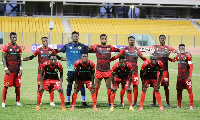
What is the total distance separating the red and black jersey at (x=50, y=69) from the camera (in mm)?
10359

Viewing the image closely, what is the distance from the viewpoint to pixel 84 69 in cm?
1049

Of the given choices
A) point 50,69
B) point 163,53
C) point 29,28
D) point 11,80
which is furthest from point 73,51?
point 29,28

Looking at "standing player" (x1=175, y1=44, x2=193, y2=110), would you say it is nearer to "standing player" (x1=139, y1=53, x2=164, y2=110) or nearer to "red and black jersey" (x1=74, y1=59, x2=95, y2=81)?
"standing player" (x1=139, y1=53, x2=164, y2=110)

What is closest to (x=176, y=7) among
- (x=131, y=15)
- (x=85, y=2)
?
(x=131, y=15)

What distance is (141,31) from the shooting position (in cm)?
5509

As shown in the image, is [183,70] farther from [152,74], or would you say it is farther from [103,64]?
[103,64]

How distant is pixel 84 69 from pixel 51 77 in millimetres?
952

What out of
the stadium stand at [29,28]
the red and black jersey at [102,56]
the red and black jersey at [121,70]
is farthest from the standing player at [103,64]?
the stadium stand at [29,28]

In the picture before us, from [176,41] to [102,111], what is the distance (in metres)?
43.3

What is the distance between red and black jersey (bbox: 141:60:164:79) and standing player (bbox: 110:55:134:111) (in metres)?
0.45

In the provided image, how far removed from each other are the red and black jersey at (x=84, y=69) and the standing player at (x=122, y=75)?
2.05 ft

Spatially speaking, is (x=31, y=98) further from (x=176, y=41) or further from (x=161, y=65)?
(x=176, y=41)

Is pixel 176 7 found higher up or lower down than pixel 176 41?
higher up

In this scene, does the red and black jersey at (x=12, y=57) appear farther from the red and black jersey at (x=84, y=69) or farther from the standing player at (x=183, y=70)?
the standing player at (x=183, y=70)
